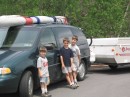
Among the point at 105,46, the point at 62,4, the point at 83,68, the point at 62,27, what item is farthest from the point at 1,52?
the point at 62,4

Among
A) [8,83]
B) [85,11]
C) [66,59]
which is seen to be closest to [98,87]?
[66,59]

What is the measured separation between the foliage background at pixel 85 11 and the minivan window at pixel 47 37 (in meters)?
8.29

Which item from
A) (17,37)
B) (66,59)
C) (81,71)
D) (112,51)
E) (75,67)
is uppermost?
(17,37)

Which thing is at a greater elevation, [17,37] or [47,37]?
[17,37]

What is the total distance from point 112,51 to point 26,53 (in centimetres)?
588

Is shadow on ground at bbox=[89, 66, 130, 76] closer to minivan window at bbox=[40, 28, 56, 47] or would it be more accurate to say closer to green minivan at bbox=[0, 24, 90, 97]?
green minivan at bbox=[0, 24, 90, 97]

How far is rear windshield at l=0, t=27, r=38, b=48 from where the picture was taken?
10812mm

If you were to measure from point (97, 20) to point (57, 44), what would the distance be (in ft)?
30.7

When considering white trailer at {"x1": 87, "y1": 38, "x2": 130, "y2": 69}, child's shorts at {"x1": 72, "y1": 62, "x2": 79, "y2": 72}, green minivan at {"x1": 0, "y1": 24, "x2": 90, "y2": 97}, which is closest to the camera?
green minivan at {"x1": 0, "y1": 24, "x2": 90, "y2": 97}

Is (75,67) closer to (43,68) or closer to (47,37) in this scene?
(47,37)

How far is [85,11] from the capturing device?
21.4 metres

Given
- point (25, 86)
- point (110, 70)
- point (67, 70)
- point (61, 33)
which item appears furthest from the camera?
point (110, 70)

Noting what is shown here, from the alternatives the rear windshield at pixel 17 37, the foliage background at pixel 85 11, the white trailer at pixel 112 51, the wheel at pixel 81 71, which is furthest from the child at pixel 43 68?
the foliage background at pixel 85 11

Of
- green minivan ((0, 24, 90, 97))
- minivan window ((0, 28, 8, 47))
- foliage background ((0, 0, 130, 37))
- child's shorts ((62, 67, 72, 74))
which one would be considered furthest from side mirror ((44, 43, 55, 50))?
foliage background ((0, 0, 130, 37))
